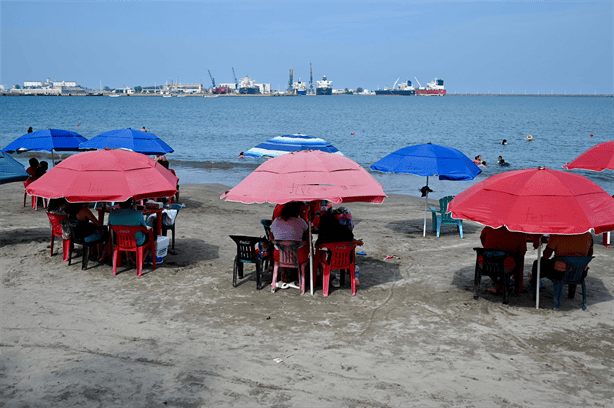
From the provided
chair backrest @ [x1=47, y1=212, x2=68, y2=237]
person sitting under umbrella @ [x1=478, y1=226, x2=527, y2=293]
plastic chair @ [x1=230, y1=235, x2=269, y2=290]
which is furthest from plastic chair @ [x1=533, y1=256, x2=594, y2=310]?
chair backrest @ [x1=47, y1=212, x2=68, y2=237]

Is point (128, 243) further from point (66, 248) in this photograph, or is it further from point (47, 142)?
point (47, 142)

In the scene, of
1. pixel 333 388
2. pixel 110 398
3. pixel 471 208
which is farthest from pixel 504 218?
pixel 110 398

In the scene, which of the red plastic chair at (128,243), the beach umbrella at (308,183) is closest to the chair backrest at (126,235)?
the red plastic chair at (128,243)

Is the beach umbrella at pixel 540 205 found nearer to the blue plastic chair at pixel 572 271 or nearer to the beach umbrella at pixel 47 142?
the blue plastic chair at pixel 572 271

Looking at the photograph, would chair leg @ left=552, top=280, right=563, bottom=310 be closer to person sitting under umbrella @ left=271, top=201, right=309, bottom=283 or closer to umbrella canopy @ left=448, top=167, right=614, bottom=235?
umbrella canopy @ left=448, top=167, right=614, bottom=235

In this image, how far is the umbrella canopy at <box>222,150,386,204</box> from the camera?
22.0 feet

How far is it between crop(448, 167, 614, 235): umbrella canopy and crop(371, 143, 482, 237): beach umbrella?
11.6ft

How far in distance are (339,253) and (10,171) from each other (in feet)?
20.5

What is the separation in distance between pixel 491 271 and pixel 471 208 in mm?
1151

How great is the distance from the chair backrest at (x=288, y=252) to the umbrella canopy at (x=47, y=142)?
8.86m

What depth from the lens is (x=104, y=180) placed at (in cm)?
770

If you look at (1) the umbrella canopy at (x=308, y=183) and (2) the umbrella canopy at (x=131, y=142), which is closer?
(1) the umbrella canopy at (x=308, y=183)

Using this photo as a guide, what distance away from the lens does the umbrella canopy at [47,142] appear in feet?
44.5

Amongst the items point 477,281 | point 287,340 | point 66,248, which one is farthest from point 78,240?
point 477,281
